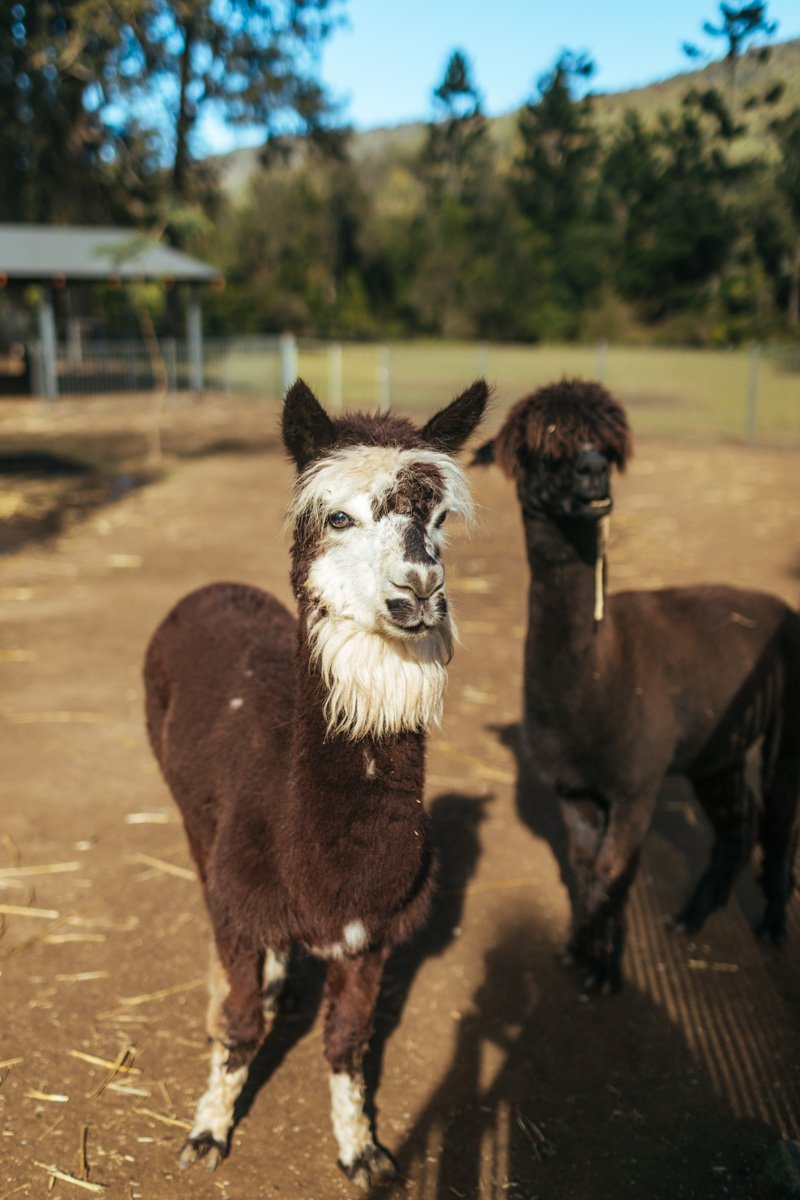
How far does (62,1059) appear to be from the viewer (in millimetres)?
3021

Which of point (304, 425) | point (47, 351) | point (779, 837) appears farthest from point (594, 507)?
point (47, 351)

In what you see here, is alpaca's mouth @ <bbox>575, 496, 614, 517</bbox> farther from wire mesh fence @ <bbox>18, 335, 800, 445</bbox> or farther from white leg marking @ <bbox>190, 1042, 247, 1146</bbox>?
wire mesh fence @ <bbox>18, 335, 800, 445</bbox>

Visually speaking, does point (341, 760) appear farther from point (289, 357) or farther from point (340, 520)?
point (289, 357)

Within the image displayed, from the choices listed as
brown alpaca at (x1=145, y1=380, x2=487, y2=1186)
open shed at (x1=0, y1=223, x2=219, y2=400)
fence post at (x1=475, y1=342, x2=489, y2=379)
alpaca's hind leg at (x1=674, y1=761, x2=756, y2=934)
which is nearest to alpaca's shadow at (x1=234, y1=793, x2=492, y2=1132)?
brown alpaca at (x1=145, y1=380, x2=487, y2=1186)

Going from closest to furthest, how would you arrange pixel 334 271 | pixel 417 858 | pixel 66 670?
pixel 417 858 < pixel 66 670 < pixel 334 271

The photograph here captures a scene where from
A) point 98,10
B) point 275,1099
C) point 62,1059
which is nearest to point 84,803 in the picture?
point 62,1059

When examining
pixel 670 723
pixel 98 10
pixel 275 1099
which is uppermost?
pixel 98 10

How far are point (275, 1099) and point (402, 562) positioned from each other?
1907 mm

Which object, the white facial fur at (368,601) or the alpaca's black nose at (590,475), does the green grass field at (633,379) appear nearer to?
the alpaca's black nose at (590,475)

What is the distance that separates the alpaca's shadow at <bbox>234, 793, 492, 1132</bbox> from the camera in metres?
3.07

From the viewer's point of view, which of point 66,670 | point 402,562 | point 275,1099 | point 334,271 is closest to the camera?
point 402,562

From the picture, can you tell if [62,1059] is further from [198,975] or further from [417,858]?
[417,858]

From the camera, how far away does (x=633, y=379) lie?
2061cm

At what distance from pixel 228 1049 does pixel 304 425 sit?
5.81 feet
